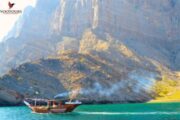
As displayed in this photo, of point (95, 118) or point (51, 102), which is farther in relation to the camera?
point (51, 102)

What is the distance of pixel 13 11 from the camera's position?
5031cm

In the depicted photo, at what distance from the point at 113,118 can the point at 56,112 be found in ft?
129

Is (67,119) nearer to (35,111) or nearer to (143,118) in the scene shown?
(143,118)

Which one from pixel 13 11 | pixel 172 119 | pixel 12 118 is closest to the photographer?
pixel 13 11

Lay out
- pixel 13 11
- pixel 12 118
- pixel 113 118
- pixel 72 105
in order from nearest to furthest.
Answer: pixel 13 11 < pixel 113 118 < pixel 12 118 < pixel 72 105

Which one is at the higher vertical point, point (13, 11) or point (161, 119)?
point (13, 11)

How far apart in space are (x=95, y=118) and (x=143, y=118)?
12.2 m

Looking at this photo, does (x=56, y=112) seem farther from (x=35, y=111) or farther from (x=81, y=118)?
(x=81, y=118)

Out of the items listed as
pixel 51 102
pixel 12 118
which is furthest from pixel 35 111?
pixel 12 118

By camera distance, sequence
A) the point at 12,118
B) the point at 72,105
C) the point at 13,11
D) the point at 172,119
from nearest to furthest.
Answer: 1. the point at 13,11
2. the point at 172,119
3. the point at 12,118
4. the point at 72,105

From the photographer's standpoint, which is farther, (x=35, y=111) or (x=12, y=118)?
(x=35, y=111)

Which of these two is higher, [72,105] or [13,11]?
[13,11]

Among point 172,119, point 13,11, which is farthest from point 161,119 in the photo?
point 13,11

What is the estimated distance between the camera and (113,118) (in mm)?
120812
